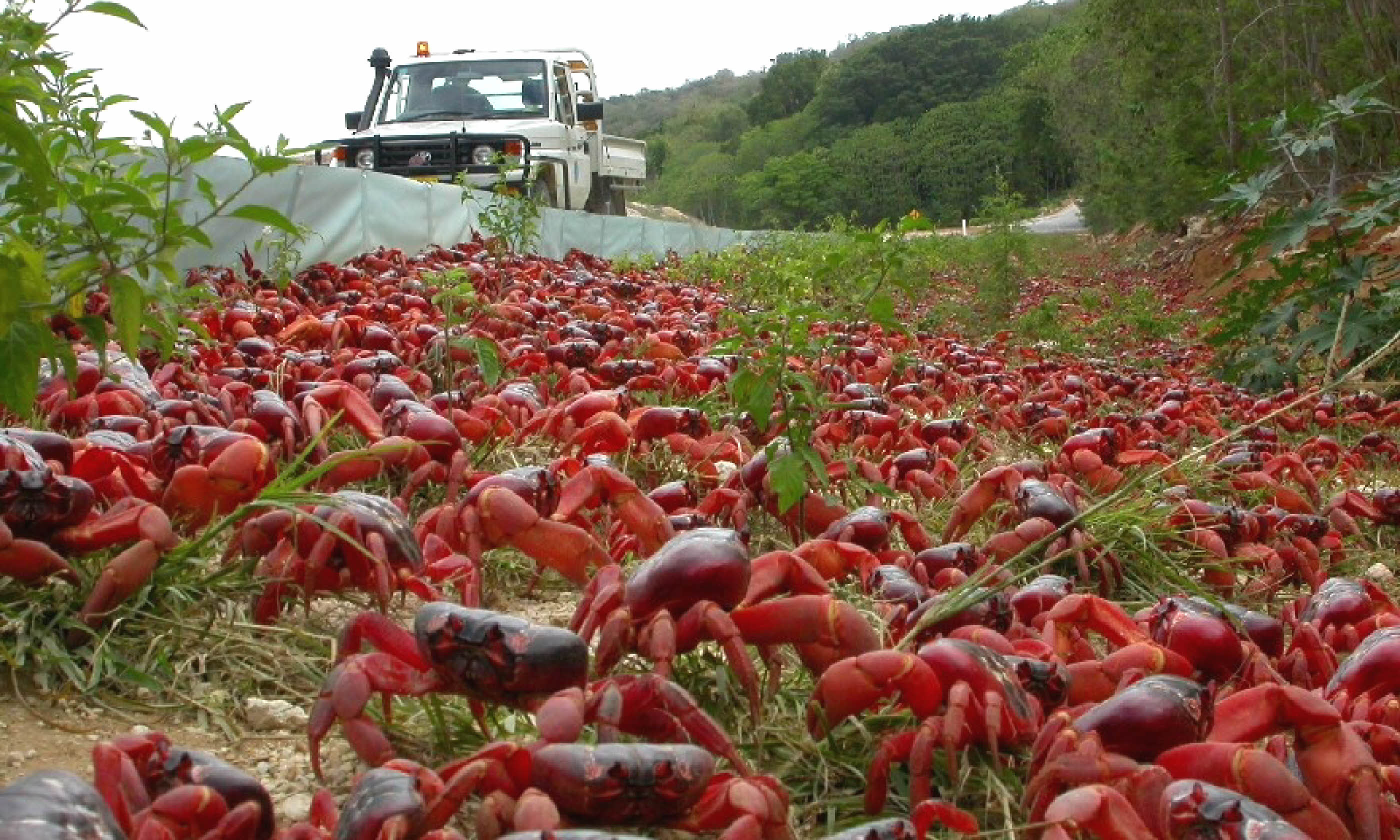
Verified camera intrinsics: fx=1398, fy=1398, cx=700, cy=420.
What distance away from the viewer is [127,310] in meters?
3.06

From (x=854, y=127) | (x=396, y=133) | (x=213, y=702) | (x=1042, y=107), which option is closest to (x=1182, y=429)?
(x=213, y=702)

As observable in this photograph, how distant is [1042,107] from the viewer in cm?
8400

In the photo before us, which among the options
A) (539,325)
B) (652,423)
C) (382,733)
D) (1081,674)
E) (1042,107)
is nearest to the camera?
(382,733)

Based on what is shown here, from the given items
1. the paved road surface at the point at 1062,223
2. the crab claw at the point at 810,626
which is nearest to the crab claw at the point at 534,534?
the crab claw at the point at 810,626

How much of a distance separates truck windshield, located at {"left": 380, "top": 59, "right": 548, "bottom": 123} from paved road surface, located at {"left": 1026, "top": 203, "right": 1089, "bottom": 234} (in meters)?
37.1

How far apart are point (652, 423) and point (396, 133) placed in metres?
15.1

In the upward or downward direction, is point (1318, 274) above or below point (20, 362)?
below

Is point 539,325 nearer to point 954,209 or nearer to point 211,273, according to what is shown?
point 211,273

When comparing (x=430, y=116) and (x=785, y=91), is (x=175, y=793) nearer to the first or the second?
(x=430, y=116)

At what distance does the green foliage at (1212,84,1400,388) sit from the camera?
997 centimetres

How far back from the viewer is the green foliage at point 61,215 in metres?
2.68

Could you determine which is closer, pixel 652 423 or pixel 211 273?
pixel 652 423

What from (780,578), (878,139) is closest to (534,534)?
(780,578)

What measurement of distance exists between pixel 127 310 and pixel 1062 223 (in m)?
73.2
